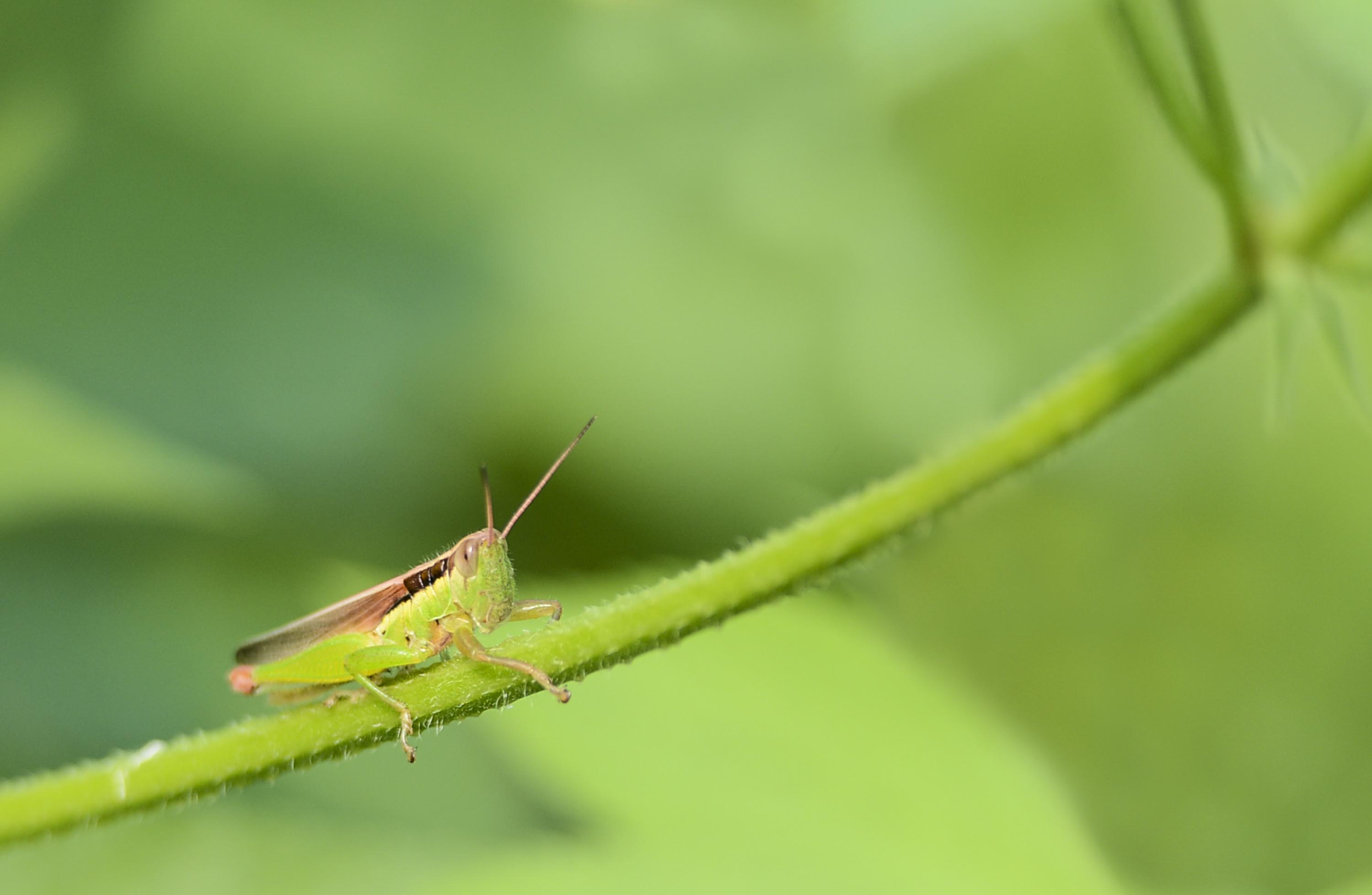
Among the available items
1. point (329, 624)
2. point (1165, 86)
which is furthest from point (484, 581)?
point (1165, 86)

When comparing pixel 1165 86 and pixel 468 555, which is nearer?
pixel 1165 86

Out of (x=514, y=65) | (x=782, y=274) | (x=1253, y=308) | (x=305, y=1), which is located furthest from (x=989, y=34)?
(x=305, y=1)

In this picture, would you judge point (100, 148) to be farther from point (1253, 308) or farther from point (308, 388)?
point (1253, 308)

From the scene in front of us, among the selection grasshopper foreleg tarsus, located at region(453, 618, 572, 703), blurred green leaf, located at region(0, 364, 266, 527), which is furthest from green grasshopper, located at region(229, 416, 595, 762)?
blurred green leaf, located at region(0, 364, 266, 527)

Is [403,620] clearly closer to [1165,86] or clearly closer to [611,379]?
[1165,86]

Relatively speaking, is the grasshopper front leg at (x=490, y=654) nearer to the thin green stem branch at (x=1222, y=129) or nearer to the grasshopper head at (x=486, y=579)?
the grasshopper head at (x=486, y=579)

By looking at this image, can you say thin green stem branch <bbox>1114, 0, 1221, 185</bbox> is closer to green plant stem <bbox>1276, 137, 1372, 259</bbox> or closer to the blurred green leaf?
green plant stem <bbox>1276, 137, 1372, 259</bbox>

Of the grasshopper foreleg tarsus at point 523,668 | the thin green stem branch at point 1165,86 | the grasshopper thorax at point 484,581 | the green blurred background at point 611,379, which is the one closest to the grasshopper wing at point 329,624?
the grasshopper thorax at point 484,581
